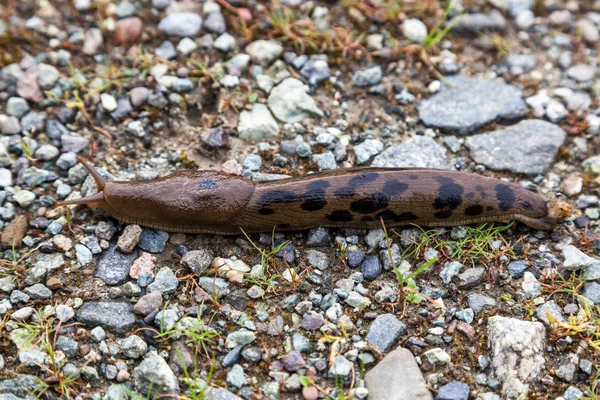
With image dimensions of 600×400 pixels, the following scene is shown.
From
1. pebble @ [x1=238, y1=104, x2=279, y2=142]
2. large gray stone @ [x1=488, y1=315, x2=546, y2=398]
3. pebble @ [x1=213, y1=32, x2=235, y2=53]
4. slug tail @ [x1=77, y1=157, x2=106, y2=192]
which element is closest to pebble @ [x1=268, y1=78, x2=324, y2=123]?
pebble @ [x1=238, y1=104, x2=279, y2=142]

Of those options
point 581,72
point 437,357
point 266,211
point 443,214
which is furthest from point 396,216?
point 581,72

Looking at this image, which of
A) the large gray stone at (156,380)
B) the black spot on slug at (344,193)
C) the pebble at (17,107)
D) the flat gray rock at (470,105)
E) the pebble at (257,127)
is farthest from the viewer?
the flat gray rock at (470,105)

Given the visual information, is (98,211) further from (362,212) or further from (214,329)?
(362,212)

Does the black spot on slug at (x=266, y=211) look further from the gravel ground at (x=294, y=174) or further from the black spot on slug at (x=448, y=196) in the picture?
the black spot on slug at (x=448, y=196)

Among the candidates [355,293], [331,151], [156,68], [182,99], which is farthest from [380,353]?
[156,68]

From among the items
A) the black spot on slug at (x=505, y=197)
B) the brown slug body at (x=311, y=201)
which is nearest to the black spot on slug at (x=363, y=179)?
the brown slug body at (x=311, y=201)

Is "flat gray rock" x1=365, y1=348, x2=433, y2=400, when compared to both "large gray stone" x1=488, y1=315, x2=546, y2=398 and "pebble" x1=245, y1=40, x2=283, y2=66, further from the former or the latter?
"pebble" x1=245, y1=40, x2=283, y2=66

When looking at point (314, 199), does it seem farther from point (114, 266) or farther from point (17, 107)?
point (17, 107)
